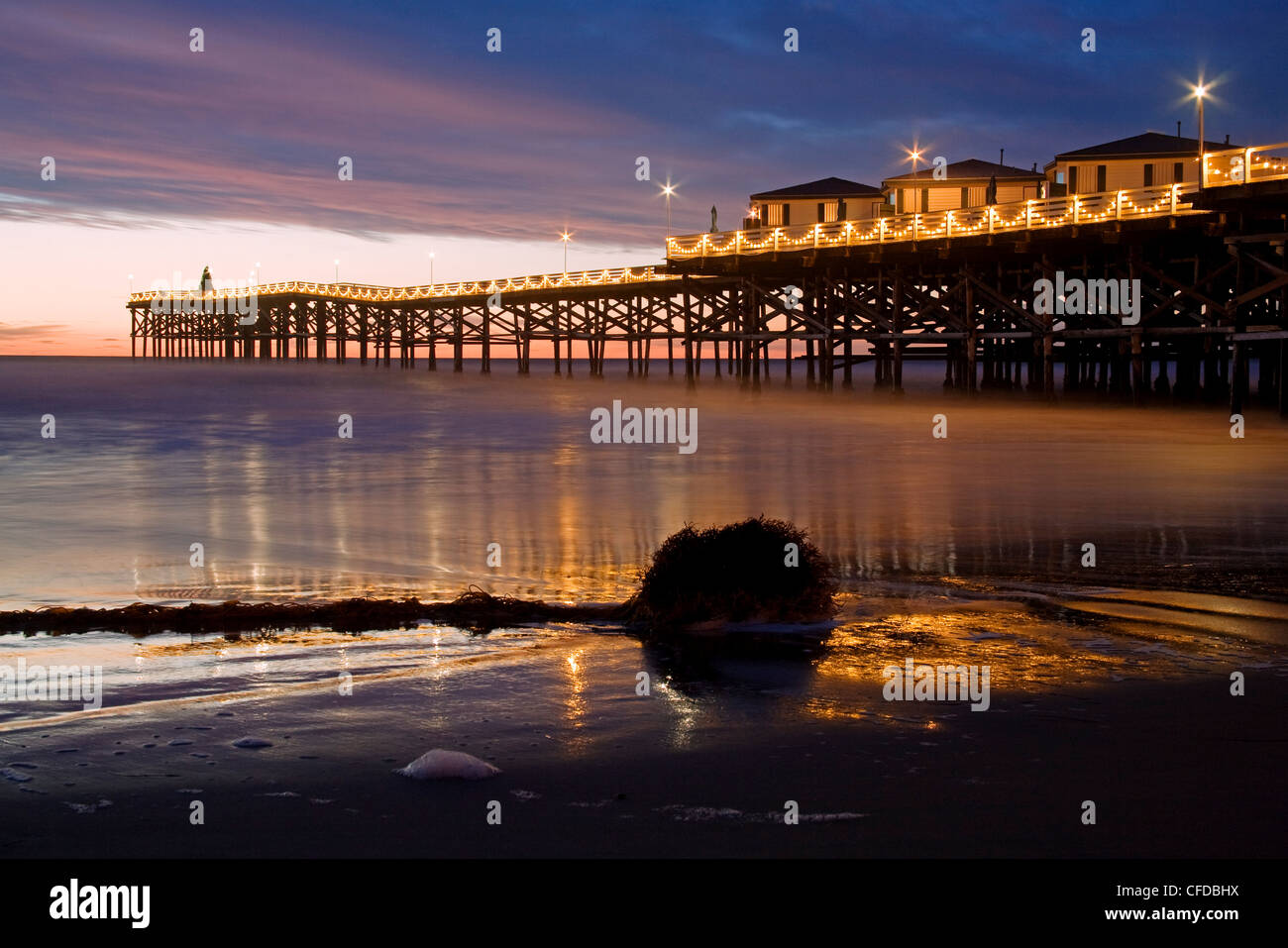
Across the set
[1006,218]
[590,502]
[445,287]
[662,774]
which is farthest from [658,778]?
[445,287]

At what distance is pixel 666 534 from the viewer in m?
14.1

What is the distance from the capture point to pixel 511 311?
3393 inches

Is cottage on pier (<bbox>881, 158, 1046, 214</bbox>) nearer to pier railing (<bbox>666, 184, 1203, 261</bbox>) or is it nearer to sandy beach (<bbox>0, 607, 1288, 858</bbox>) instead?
pier railing (<bbox>666, 184, 1203, 261</bbox>)

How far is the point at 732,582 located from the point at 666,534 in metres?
5.30

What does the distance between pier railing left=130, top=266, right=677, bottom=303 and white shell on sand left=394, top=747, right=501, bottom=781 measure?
54155 mm

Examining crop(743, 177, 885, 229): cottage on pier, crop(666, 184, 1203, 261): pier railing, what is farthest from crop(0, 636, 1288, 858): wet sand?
crop(743, 177, 885, 229): cottage on pier

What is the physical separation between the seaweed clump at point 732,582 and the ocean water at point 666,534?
423 mm

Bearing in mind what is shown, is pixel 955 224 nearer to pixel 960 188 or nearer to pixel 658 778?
pixel 960 188

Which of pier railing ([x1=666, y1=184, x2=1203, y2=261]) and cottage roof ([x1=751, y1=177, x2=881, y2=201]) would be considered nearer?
pier railing ([x1=666, y1=184, x2=1203, y2=261])

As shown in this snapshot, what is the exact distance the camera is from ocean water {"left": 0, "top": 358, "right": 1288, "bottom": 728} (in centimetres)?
778
